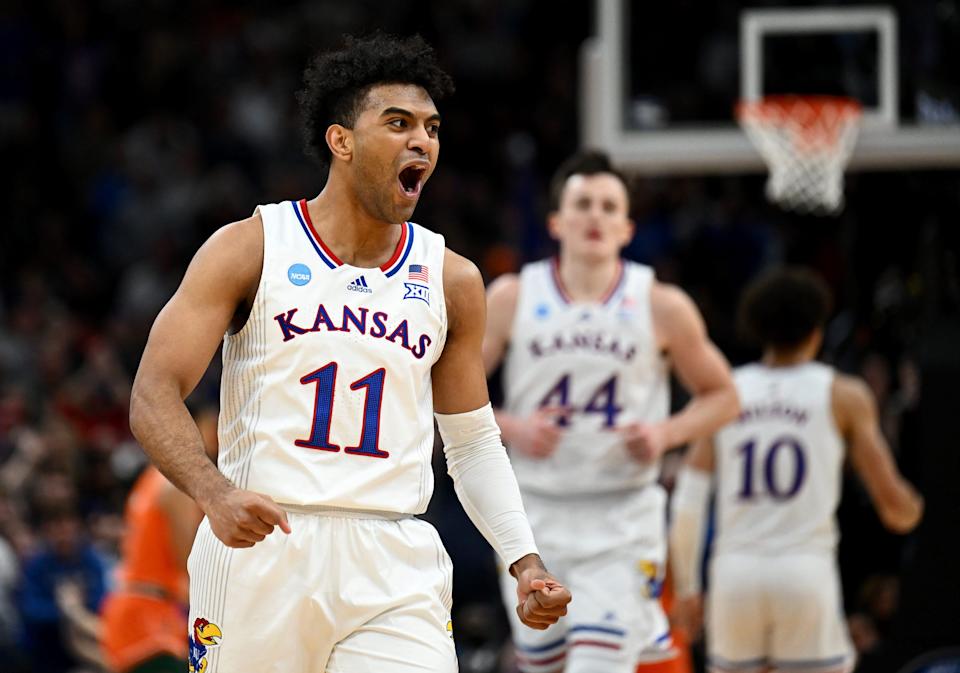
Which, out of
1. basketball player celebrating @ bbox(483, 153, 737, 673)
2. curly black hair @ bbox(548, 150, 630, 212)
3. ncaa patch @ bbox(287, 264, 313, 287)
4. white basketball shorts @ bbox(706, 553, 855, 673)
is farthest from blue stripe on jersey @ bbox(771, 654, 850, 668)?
ncaa patch @ bbox(287, 264, 313, 287)

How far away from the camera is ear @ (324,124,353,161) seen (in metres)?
4.61

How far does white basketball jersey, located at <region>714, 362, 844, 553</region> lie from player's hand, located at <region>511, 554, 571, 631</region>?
3.67 m

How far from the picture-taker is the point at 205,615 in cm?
438

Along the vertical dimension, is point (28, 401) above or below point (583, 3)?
below

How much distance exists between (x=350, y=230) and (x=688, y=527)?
12.9ft

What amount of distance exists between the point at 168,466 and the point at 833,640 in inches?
186

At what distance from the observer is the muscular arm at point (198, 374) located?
3906mm

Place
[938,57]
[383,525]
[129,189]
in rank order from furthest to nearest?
[129,189]
[938,57]
[383,525]

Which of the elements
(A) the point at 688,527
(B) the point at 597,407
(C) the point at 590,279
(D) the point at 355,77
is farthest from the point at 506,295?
(D) the point at 355,77

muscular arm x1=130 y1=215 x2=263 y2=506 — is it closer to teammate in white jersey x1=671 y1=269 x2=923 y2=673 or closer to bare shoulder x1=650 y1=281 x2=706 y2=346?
bare shoulder x1=650 y1=281 x2=706 y2=346

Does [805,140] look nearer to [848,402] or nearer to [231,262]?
[848,402]

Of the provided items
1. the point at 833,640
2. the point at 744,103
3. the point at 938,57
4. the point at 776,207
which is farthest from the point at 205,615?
the point at 776,207

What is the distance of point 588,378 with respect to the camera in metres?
7.06

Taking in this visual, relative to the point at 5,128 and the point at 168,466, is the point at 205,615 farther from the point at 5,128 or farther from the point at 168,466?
the point at 5,128
